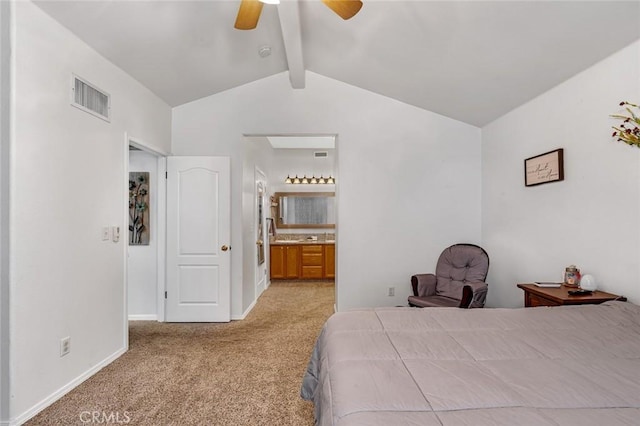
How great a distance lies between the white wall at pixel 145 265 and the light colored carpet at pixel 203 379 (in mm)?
241

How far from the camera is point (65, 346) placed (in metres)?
2.44

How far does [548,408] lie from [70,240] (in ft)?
9.64

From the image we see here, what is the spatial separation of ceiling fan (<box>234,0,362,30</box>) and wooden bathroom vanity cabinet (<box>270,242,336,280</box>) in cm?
474

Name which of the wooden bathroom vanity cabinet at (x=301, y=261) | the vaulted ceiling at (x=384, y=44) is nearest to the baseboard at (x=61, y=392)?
the vaulted ceiling at (x=384, y=44)

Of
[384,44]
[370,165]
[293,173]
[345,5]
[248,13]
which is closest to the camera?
[345,5]

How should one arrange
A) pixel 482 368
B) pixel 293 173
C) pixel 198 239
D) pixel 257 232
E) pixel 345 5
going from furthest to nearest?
pixel 293 173 < pixel 257 232 < pixel 198 239 < pixel 345 5 < pixel 482 368

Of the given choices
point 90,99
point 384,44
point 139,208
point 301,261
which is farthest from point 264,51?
point 301,261

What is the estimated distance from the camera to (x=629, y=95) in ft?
7.28

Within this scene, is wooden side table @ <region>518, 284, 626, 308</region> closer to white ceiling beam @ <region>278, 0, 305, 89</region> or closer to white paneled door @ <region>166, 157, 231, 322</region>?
white ceiling beam @ <region>278, 0, 305, 89</region>

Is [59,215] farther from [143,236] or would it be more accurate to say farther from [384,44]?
[384,44]

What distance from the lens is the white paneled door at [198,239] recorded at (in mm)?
4109

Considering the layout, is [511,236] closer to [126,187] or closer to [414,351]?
[414,351]

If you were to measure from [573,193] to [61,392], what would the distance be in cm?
409

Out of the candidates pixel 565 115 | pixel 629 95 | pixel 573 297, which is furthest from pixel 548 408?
pixel 565 115
